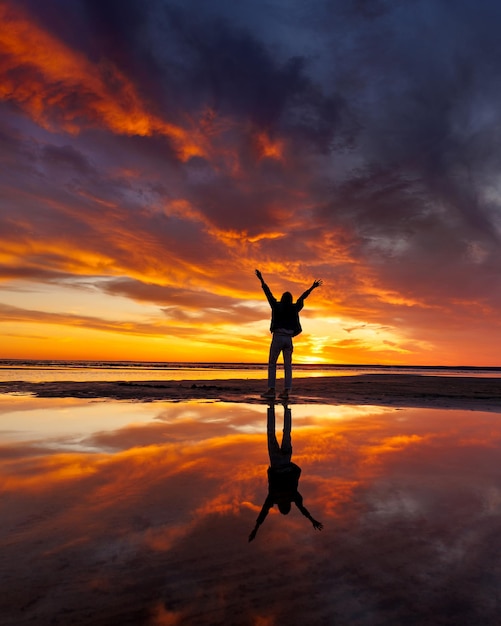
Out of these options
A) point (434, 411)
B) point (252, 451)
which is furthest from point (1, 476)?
point (434, 411)

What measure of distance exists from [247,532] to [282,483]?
1252 millimetres

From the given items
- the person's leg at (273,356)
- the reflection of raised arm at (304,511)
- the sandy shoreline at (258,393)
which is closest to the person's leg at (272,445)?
the reflection of raised arm at (304,511)

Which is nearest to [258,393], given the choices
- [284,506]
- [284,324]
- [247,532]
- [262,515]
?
[284,324]

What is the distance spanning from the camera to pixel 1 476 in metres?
4.17

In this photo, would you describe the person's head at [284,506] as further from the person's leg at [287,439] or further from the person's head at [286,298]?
the person's head at [286,298]

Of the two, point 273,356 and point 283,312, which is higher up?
point 283,312

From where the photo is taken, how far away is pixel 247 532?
2811 millimetres

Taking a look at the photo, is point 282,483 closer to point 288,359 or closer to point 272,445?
point 272,445

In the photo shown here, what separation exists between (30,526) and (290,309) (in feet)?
37.3

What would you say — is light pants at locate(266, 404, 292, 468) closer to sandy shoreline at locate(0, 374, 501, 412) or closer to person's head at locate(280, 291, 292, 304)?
sandy shoreline at locate(0, 374, 501, 412)

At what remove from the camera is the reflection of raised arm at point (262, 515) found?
2.80 m

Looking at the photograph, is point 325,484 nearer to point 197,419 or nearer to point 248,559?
point 248,559

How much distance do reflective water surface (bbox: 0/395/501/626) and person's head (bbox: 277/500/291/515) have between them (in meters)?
0.03

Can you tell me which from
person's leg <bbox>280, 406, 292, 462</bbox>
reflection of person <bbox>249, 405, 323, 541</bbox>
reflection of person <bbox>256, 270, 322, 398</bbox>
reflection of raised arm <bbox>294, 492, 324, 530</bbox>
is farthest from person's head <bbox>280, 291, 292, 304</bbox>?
reflection of raised arm <bbox>294, 492, 324, 530</bbox>
